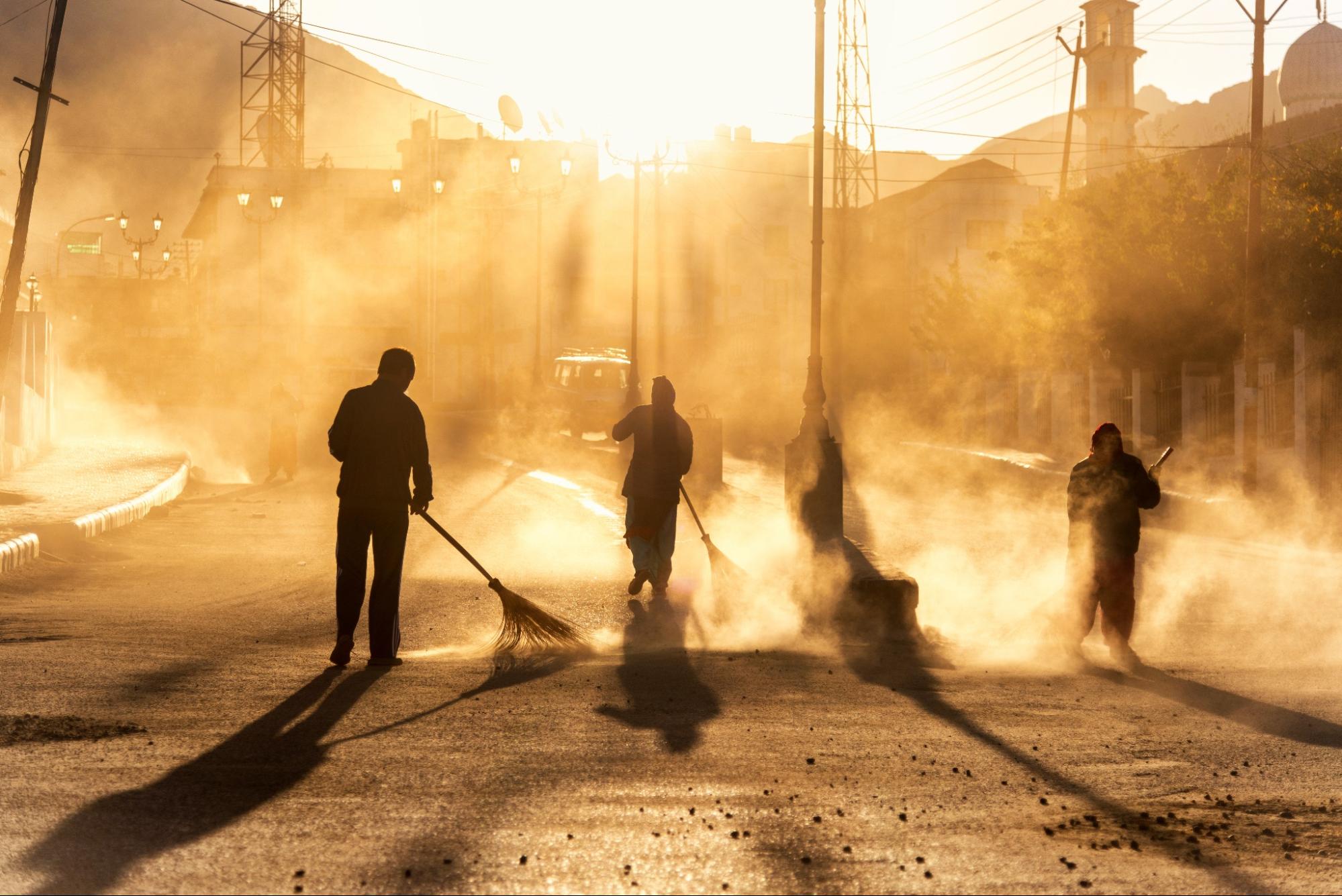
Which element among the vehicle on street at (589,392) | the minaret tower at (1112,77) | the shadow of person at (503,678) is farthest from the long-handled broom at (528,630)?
the minaret tower at (1112,77)

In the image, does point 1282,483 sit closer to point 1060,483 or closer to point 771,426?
point 1060,483

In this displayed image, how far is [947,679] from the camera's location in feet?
31.0

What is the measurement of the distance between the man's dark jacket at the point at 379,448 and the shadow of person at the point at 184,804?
1979 mm

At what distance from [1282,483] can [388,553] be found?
19.7 m

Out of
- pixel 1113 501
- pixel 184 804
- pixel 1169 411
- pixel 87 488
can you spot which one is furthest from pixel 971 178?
pixel 184 804

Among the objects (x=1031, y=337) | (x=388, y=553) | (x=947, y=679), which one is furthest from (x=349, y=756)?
(x=1031, y=337)

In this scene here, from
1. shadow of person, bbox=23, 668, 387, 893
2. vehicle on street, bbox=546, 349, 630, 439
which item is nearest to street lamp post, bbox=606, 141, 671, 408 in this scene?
vehicle on street, bbox=546, 349, 630, 439

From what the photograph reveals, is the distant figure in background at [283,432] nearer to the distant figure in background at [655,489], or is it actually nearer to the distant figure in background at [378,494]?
the distant figure in background at [655,489]

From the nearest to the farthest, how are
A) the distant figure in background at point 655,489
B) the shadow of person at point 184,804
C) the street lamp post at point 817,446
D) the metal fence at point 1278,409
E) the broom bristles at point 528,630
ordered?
the shadow of person at point 184,804
the broom bristles at point 528,630
the distant figure in background at point 655,489
the street lamp post at point 817,446
the metal fence at point 1278,409

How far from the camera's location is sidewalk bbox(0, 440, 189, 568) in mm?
18969

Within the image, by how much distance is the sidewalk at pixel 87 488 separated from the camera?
19.0 m

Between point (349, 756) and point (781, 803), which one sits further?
point (349, 756)

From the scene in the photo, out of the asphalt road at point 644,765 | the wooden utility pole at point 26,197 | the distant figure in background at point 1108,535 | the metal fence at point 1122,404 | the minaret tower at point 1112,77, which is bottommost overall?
the asphalt road at point 644,765

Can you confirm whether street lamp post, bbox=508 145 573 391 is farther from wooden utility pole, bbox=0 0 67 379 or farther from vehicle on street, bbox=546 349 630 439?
wooden utility pole, bbox=0 0 67 379
